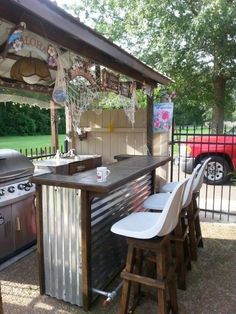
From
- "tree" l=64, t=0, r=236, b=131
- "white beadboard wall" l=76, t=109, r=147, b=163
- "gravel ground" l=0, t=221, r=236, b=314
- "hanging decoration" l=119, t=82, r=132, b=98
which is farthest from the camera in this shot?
"tree" l=64, t=0, r=236, b=131

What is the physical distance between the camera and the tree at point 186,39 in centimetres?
807

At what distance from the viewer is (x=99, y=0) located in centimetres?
1196

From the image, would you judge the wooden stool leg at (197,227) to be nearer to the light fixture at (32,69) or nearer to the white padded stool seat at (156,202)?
the white padded stool seat at (156,202)

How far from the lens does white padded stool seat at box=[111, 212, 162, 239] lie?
2053 millimetres

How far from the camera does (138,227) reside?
2168 millimetres

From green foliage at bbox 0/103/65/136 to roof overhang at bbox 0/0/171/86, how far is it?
18.8m

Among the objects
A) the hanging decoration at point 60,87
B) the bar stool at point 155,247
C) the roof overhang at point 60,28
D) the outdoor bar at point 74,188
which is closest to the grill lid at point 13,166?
the outdoor bar at point 74,188

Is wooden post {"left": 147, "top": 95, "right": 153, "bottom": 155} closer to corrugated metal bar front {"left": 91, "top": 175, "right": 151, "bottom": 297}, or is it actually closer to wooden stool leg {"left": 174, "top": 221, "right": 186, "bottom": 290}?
corrugated metal bar front {"left": 91, "top": 175, "right": 151, "bottom": 297}

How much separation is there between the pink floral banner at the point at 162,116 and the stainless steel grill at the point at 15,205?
8.05 ft

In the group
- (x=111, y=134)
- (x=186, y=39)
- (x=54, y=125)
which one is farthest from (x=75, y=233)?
(x=186, y=39)

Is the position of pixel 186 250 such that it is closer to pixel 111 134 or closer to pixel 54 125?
pixel 111 134

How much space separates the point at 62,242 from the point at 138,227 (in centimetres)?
70

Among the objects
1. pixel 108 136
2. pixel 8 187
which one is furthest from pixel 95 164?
pixel 8 187

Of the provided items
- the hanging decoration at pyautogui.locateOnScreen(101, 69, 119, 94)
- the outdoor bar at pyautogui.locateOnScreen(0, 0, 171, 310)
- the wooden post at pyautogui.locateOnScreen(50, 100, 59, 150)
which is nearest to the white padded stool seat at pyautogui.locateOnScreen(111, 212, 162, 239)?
the outdoor bar at pyautogui.locateOnScreen(0, 0, 171, 310)
